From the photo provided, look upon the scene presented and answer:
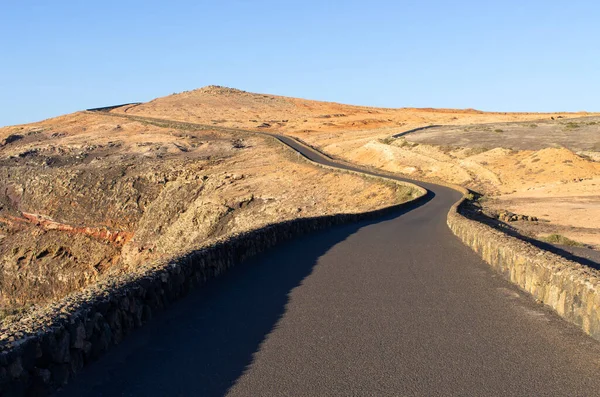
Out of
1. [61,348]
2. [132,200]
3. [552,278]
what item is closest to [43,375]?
[61,348]

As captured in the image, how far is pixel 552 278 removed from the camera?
8.72 meters

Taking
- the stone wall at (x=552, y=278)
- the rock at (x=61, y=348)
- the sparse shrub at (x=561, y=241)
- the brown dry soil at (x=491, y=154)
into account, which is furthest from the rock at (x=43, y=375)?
the brown dry soil at (x=491, y=154)

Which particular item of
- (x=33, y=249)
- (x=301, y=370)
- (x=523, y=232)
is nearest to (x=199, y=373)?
(x=301, y=370)

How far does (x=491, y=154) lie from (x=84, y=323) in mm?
52073

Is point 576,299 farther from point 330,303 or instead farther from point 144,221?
point 144,221

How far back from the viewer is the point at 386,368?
6.31 meters

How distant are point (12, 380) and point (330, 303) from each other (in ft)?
16.8

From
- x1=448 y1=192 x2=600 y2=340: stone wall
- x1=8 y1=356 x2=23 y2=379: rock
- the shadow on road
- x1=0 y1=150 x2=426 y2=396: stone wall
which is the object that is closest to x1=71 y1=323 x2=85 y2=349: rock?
x1=0 y1=150 x2=426 y2=396: stone wall

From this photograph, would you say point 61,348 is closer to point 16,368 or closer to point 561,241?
point 16,368

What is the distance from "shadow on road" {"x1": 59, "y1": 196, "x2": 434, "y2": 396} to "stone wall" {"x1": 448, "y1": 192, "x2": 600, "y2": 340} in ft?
12.4

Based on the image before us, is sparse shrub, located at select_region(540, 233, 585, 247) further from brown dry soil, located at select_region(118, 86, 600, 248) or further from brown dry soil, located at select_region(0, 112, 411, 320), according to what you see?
brown dry soil, located at select_region(0, 112, 411, 320)

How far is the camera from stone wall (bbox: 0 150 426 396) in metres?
5.27

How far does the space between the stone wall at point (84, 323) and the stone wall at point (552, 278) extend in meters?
5.41

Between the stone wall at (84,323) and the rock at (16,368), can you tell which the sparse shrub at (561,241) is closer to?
the stone wall at (84,323)
